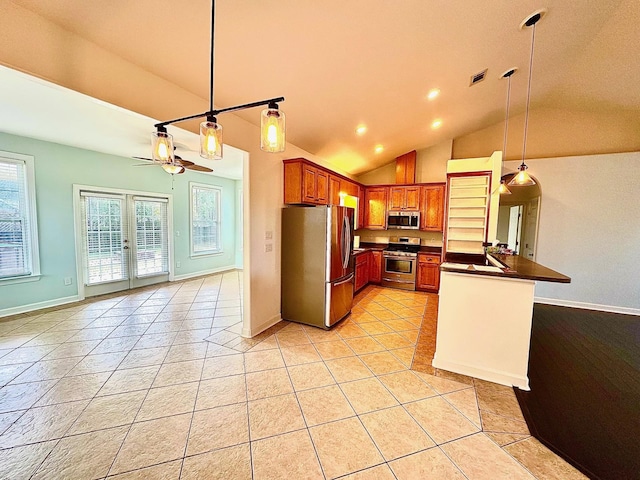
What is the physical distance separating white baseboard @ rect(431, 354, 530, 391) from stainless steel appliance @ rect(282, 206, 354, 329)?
57.6 inches

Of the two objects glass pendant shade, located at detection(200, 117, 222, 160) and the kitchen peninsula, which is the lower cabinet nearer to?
the kitchen peninsula

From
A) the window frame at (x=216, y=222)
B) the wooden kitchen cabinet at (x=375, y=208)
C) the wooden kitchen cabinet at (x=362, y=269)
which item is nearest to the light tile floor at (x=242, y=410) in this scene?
the wooden kitchen cabinet at (x=362, y=269)

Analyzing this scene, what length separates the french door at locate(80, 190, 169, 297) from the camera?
4.66 meters

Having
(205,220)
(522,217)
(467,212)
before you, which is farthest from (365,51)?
(522,217)

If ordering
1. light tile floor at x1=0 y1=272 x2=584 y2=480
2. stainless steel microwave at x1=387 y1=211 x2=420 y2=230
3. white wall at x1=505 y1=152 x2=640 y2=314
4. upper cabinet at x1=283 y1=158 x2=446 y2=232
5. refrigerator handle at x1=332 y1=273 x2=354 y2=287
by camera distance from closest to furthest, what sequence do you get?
light tile floor at x1=0 y1=272 x2=584 y2=480
refrigerator handle at x1=332 y1=273 x2=354 y2=287
upper cabinet at x1=283 y1=158 x2=446 y2=232
white wall at x1=505 y1=152 x2=640 y2=314
stainless steel microwave at x1=387 y1=211 x2=420 y2=230

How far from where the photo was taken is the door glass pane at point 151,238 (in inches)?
212

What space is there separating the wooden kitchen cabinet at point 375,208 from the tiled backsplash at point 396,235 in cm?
42

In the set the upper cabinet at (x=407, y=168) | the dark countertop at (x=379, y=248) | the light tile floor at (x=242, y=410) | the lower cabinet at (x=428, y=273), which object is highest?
the upper cabinet at (x=407, y=168)

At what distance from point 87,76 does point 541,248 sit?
22.4ft

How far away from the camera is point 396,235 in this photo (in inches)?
253

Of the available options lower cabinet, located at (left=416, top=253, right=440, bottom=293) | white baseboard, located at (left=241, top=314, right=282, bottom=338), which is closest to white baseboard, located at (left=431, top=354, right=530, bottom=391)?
white baseboard, located at (left=241, top=314, right=282, bottom=338)

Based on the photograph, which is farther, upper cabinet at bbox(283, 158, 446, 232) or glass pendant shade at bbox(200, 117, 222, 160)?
upper cabinet at bbox(283, 158, 446, 232)

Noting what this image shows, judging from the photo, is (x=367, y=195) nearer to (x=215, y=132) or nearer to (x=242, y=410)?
(x=215, y=132)

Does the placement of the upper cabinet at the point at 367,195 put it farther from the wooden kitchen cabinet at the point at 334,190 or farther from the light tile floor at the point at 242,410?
the light tile floor at the point at 242,410
